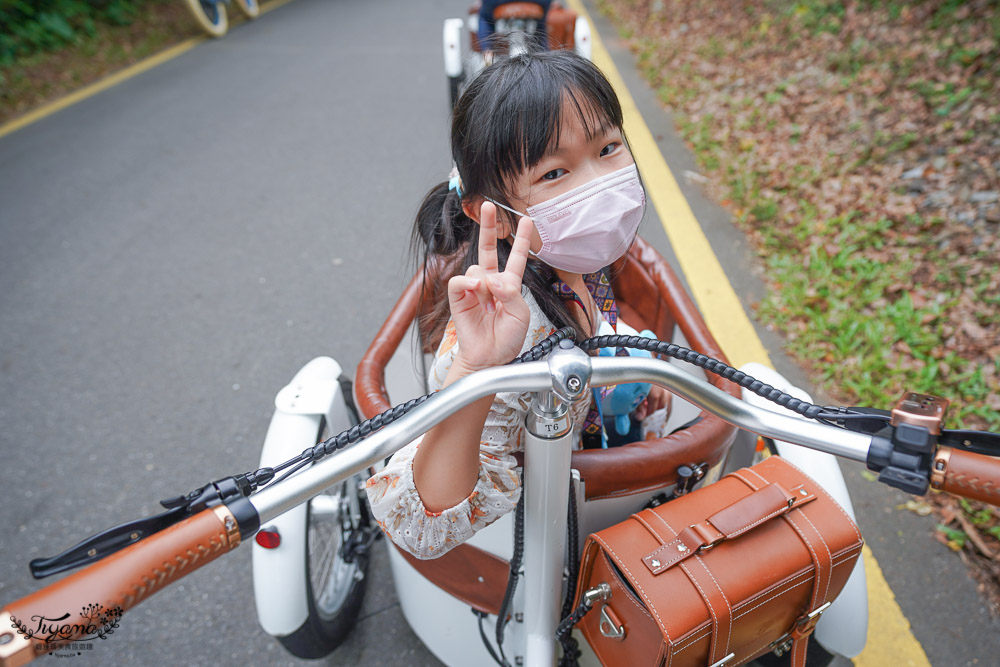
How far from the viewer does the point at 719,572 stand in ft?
3.43

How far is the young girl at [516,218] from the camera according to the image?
1047 mm

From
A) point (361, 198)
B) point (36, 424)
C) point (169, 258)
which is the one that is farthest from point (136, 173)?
point (36, 424)

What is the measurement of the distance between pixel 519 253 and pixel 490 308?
9 cm

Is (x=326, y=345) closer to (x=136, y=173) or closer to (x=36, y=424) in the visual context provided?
(x=36, y=424)

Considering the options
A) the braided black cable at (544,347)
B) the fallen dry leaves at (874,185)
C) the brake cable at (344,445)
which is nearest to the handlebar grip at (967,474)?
the brake cable at (344,445)

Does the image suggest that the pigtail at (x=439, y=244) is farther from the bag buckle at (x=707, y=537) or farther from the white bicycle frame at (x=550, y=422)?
the bag buckle at (x=707, y=537)

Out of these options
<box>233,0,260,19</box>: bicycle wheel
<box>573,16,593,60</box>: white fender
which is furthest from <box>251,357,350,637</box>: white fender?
<box>233,0,260,19</box>: bicycle wheel

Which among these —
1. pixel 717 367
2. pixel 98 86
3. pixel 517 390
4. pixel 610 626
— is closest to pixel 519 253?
pixel 517 390

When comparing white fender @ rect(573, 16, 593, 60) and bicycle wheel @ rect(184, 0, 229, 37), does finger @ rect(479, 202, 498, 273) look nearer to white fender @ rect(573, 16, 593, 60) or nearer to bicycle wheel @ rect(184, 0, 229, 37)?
white fender @ rect(573, 16, 593, 60)

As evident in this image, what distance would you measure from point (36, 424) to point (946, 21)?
226 inches

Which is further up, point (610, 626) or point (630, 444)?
point (630, 444)

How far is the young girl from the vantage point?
3.43ft

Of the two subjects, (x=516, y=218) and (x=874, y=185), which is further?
(x=874, y=185)

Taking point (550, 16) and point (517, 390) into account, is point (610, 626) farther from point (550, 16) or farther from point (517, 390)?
point (550, 16)
